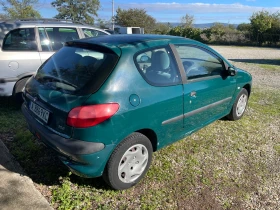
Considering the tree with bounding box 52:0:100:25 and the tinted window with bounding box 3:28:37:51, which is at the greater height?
the tree with bounding box 52:0:100:25

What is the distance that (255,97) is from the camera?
6645 mm

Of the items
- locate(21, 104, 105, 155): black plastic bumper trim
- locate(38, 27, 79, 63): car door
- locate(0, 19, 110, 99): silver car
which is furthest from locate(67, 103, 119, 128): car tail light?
locate(38, 27, 79, 63): car door

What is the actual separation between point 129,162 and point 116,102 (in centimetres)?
73

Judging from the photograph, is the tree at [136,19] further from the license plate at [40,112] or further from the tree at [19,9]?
the license plate at [40,112]

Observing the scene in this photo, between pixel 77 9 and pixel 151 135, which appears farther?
pixel 77 9

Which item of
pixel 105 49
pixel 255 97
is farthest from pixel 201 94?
pixel 255 97

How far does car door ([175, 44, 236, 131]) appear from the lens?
3349 millimetres

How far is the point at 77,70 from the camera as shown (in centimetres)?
277

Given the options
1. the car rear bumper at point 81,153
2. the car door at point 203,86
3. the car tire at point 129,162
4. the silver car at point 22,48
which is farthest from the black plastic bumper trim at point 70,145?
the silver car at point 22,48

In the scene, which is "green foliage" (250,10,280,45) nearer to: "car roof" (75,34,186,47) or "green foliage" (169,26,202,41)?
"green foliage" (169,26,202,41)

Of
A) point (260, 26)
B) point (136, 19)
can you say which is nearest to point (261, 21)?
point (260, 26)

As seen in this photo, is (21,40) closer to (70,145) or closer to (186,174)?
(70,145)

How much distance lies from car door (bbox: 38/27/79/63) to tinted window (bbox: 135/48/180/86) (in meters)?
2.65

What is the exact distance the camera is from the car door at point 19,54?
4.42 metres
